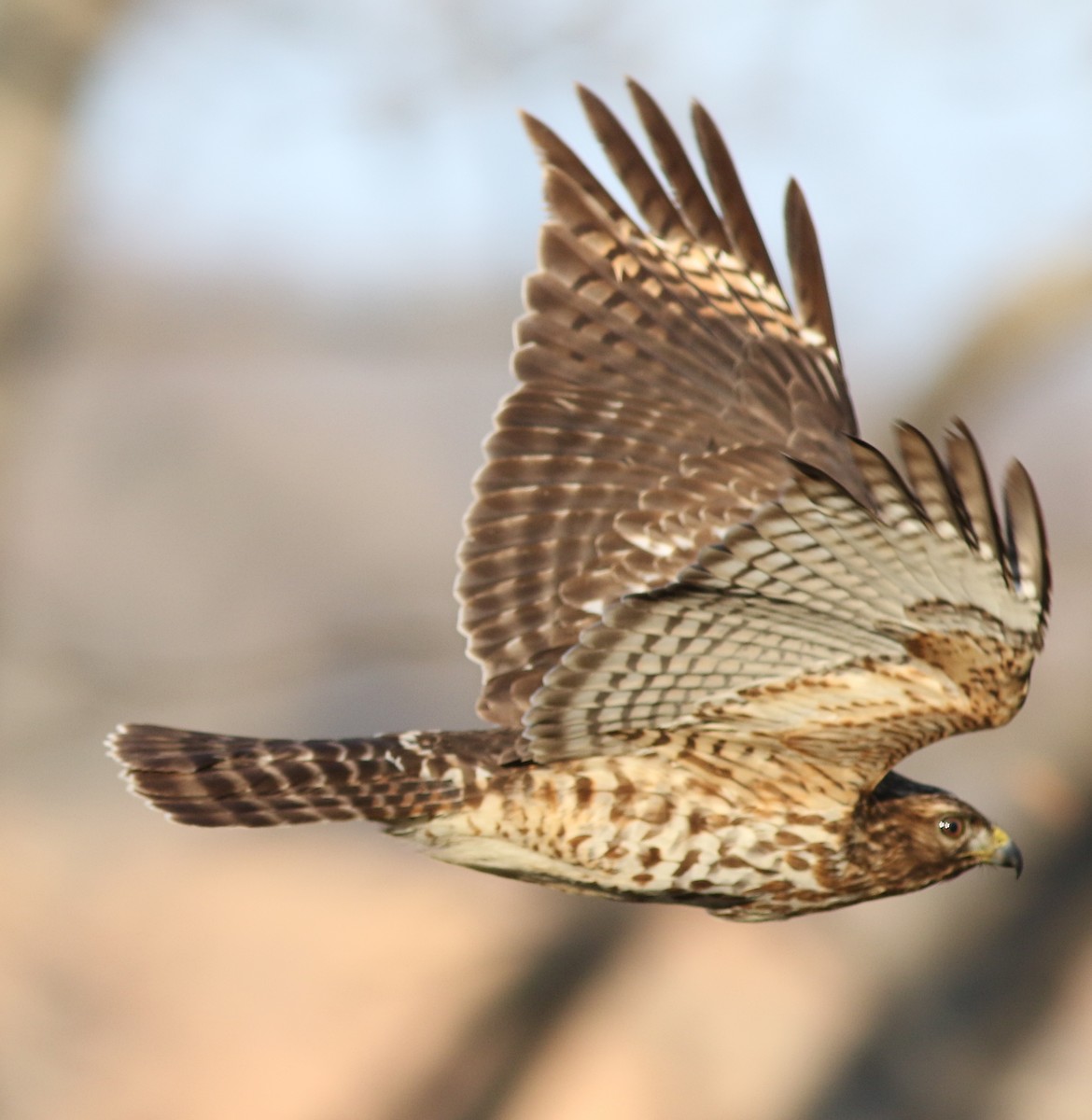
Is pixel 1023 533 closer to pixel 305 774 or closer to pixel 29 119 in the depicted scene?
pixel 305 774

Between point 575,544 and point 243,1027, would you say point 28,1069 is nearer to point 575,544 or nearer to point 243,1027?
point 243,1027

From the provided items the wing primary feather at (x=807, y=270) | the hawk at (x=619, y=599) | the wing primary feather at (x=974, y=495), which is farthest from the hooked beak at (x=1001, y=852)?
the wing primary feather at (x=974, y=495)

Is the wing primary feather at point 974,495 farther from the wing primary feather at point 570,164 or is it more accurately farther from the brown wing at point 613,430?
the wing primary feather at point 570,164

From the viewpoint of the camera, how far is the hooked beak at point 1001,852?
406 cm

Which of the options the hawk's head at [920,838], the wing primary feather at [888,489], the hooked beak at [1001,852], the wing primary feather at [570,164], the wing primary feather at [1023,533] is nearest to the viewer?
the wing primary feather at [888,489]

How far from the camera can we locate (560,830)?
12.4ft

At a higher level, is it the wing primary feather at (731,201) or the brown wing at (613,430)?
the wing primary feather at (731,201)

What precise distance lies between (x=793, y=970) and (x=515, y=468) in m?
6.32

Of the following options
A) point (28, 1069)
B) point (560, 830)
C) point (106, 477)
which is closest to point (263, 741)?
point (560, 830)

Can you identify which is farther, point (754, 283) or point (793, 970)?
point (793, 970)

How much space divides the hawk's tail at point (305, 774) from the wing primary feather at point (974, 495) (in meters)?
1.35

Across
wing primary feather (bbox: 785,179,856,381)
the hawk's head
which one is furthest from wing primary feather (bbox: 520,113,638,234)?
the hawk's head

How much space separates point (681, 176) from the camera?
3838mm

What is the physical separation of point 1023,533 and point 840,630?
0.44m
